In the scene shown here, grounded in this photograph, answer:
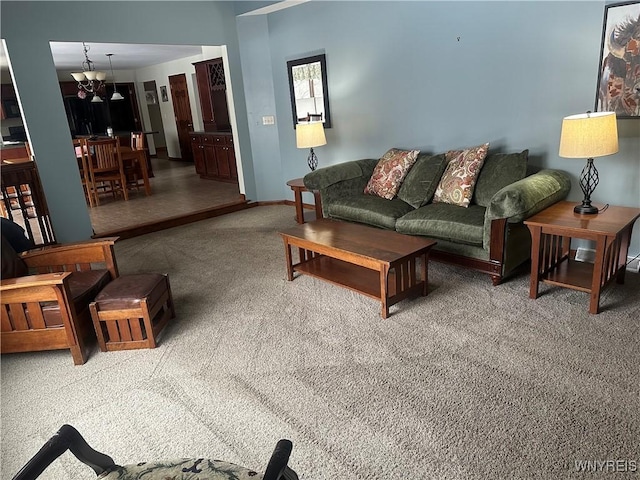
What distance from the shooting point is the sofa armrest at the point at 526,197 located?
277cm

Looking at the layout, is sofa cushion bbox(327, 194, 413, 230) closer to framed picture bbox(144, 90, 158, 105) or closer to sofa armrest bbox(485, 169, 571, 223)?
sofa armrest bbox(485, 169, 571, 223)

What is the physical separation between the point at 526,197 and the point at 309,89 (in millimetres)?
3034

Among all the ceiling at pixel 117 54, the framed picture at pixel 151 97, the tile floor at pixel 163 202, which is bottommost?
the tile floor at pixel 163 202

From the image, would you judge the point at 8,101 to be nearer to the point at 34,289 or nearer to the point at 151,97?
the point at 151,97

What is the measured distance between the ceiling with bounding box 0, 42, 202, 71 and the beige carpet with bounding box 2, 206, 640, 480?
4.92 m

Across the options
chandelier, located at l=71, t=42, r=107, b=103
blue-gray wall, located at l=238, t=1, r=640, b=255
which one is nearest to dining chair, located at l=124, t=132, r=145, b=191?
chandelier, located at l=71, t=42, r=107, b=103

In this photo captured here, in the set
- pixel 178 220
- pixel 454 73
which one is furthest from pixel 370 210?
pixel 178 220

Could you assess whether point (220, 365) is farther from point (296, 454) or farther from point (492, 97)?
point (492, 97)

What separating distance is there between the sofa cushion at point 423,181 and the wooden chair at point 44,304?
2.35m

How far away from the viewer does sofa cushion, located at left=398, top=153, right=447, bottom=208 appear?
12.0ft

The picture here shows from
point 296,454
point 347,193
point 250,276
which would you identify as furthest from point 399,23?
point 296,454

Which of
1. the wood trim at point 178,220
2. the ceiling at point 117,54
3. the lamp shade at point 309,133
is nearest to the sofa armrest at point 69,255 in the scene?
the wood trim at point 178,220

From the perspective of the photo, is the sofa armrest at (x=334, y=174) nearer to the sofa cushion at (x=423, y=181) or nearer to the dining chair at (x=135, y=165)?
the sofa cushion at (x=423, y=181)

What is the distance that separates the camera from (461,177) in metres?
3.46
